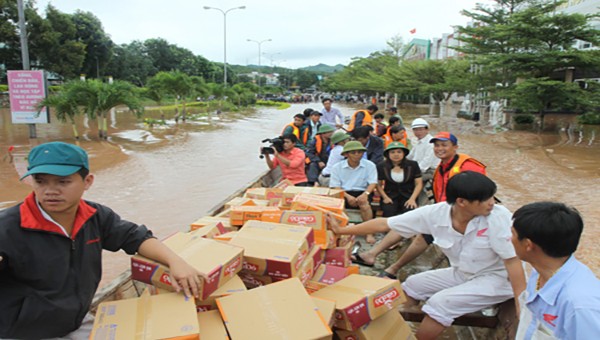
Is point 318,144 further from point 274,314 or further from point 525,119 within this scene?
point 525,119

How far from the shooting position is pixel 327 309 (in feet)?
6.72

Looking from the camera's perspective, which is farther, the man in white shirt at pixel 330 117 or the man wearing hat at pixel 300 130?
the man in white shirt at pixel 330 117

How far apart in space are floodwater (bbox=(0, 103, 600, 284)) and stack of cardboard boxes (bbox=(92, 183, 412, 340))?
2.97 metres

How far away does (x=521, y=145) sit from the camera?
622 inches

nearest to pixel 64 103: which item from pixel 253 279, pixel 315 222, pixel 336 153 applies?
pixel 336 153

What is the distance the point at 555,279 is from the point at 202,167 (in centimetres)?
1043

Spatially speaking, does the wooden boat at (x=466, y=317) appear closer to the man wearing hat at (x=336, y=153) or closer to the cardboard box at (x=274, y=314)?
the cardboard box at (x=274, y=314)

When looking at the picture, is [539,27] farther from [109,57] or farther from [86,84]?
[109,57]

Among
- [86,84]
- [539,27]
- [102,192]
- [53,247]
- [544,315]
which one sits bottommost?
[102,192]

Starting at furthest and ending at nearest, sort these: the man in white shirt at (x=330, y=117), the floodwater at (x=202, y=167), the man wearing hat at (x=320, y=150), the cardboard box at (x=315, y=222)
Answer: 1. the man in white shirt at (x=330, y=117)
2. the floodwater at (x=202, y=167)
3. the man wearing hat at (x=320, y=150)
4. the cardboard box at (x=315, y=222)

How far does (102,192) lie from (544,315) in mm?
8552

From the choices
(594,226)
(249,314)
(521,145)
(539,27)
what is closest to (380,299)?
(249,314)

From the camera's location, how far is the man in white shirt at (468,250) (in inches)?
96.7

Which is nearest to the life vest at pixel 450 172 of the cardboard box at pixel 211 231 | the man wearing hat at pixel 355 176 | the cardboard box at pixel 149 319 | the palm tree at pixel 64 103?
the man wearing hat at pixel 355 176
